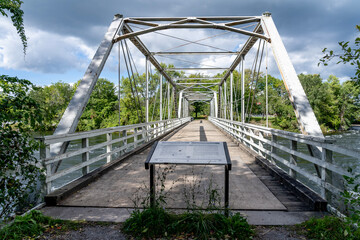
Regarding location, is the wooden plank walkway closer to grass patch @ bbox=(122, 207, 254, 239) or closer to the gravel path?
grass patch @ bbox=(122, 207, 254, 239)

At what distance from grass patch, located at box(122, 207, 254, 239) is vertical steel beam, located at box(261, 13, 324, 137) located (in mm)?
2848

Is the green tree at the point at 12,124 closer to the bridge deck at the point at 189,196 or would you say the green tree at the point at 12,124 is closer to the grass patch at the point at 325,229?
the bridge deck at the point at 189,196

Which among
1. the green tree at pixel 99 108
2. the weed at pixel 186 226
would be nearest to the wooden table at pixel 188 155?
the weed at pixel 186 226

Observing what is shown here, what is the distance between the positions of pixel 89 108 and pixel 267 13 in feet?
153

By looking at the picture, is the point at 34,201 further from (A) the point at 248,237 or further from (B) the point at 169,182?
(A) the point at 248,237

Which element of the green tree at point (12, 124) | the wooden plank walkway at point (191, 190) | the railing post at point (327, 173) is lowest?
the wooden plank walkway at point (191, 190)

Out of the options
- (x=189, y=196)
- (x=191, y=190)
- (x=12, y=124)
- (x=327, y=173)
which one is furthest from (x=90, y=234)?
(x=327, y=173)

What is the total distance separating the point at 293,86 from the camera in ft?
19.5

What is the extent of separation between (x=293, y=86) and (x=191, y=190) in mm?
3553

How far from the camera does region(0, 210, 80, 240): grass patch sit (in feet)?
8.56

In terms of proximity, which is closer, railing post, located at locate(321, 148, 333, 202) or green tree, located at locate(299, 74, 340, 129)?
railing post, located at locate(321, 148, 333, 202)

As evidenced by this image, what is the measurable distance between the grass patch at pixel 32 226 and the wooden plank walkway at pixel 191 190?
2.13ft

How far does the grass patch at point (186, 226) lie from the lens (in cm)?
272

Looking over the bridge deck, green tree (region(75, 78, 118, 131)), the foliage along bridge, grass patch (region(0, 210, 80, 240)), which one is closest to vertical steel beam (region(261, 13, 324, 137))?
the foliage along bridge
